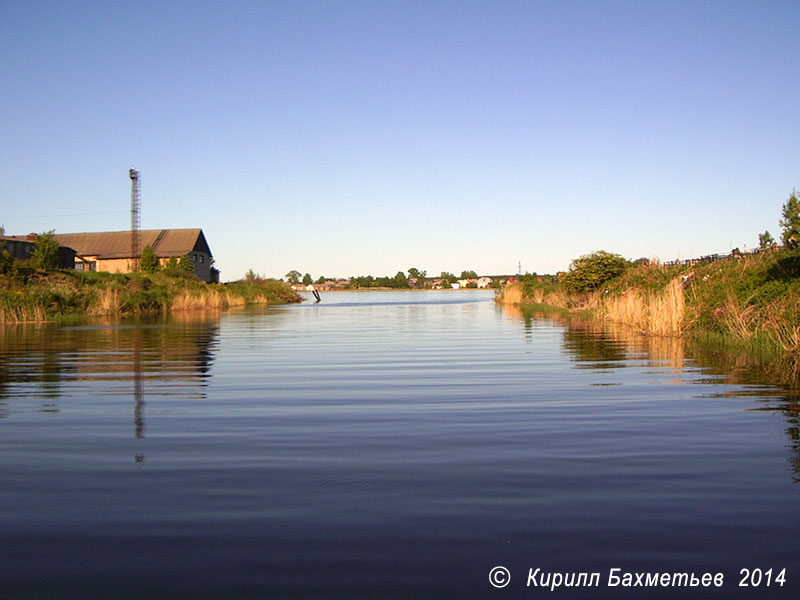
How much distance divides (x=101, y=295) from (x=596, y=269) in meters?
29.6

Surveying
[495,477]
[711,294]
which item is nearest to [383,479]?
[495,477]

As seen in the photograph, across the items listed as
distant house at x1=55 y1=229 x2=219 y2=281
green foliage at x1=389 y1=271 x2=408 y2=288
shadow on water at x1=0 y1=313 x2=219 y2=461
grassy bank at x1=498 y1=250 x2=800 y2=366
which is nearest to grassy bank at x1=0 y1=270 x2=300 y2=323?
shadow on water at x1=0 y1=313 x2=219 y2=461

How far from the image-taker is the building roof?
82.9 metres

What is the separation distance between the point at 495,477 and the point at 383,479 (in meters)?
0.95

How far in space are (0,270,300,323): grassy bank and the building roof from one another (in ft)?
54.9

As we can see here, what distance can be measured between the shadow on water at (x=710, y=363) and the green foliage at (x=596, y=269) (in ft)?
49.6

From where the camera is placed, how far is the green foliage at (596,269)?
38.4 m

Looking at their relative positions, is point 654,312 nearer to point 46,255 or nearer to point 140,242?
point 46,255

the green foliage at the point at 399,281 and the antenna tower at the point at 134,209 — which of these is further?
the green foliage at the point at 399,281

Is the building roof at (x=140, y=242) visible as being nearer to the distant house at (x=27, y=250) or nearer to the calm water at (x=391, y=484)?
the distant house at (x=27, y=250)

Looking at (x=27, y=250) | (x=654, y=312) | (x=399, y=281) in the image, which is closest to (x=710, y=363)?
(x=654, y=312)

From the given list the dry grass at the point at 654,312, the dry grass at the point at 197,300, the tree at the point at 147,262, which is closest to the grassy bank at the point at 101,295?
the dry grass at the point at 197,300

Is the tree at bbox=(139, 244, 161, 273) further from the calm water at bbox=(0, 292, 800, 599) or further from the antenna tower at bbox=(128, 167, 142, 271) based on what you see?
the calm water at bbox=(0, 292, 800, 599)

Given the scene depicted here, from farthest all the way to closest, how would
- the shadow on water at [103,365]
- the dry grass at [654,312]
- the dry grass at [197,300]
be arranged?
the dry grass at [197,300] → the dry grass at [654,312] → the shadow on water at [103,365]
